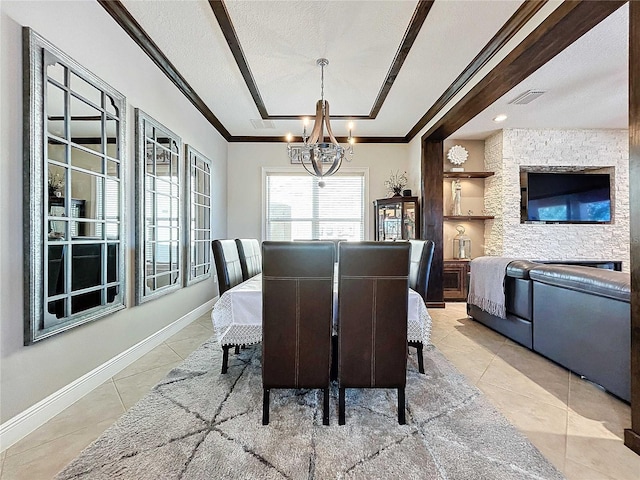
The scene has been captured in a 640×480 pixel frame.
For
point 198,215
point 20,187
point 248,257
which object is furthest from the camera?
point 198,215

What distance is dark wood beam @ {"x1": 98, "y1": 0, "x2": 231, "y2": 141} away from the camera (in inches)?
91.7

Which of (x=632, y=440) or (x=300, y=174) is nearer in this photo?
(x=632, y=440)

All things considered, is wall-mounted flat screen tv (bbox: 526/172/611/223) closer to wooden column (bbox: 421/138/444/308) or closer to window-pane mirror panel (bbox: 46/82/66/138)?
wooden column (bbox: 421/138/444/308)

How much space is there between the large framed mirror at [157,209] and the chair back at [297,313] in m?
1.63

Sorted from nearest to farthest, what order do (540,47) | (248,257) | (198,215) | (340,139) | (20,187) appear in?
(20,187)
(540,47)
(248,257)
(198,215)
(340,139)

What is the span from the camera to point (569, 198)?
507cm

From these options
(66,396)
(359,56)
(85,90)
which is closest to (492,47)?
(359,56)

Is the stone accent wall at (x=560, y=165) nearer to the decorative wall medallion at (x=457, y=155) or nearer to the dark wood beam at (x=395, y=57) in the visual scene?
the decorative wall medallion at (x=457, y=155)

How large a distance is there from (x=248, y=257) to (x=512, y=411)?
2.45 metres

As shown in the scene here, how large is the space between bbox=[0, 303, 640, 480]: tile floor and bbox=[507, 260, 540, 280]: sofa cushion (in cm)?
69

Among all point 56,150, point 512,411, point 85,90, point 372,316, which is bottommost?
point 512,411

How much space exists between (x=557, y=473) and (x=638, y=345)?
74 centimetres

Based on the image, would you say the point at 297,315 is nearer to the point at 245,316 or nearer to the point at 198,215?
the point at 245,316

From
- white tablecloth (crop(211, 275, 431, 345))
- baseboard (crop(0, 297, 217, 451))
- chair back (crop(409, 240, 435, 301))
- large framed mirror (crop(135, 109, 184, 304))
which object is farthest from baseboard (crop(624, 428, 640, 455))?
large framed mirror (crop(135, 109, 184, 304))
